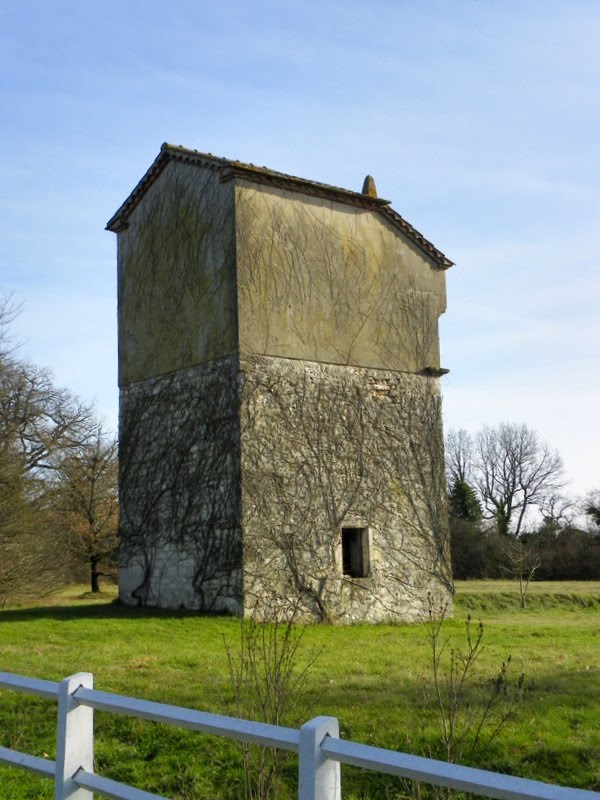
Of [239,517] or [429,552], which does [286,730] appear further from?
[429,552]

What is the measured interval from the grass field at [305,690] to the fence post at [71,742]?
289 cm

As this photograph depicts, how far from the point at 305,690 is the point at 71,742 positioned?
575 centimetres

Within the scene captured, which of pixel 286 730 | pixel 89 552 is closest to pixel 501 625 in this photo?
Answer: pixel 286 730

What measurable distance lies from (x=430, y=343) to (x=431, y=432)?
2.09 m

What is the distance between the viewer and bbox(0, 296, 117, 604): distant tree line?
87.6 feet

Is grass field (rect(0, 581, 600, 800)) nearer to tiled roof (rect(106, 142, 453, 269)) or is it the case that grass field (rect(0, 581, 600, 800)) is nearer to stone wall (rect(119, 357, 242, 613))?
stone wall (rect(119, 357, 242, 613))

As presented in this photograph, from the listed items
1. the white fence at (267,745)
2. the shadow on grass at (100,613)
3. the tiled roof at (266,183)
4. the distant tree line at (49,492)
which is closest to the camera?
the white fence at (267,745)

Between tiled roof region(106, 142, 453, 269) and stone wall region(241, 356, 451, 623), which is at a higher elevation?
tiled roof region(106, 142, 453, 269)

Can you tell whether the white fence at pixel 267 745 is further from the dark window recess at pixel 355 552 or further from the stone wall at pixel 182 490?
the dark window recess at pixel 355 552

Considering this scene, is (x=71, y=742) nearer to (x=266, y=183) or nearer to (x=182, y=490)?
(x=182, y=490)

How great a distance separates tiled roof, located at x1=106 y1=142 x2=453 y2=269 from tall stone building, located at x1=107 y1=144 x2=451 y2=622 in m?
0.05

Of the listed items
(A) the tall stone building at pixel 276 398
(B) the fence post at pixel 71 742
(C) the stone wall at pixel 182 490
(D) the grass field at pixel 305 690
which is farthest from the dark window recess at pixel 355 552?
(B) the fence post at pixel 71 742

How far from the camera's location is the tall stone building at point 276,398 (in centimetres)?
1709

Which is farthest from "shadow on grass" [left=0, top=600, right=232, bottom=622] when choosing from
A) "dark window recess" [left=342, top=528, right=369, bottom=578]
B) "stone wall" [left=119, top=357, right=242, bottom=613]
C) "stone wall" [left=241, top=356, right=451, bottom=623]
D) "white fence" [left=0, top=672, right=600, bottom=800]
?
"white fence" [left=0, top=672, right=600, bottom=800]
